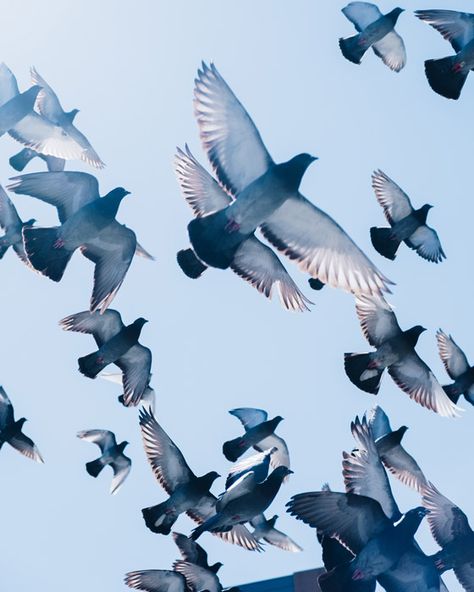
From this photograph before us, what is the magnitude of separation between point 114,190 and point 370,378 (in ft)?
15.4

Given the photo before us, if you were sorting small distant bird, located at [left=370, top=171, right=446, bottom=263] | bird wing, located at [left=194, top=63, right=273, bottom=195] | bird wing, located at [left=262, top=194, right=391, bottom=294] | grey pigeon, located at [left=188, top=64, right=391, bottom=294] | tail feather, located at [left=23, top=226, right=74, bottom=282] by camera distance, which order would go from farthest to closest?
small distant bird, located at [left=370, top=171, right=446, bottom=263] → tail feather, located at [left=23, top=226, right=74, bottom=282] → bird wing, located at [left=262, top=194, right=391, bottom=294] → grey pigeon, located at [left=188, top=64, right=391, bottom=294] → bird wing, located at [left=194, top=63, right=273, bottom=195]

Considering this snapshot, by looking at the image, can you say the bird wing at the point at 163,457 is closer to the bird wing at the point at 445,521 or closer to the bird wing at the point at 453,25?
the bird wing at the point at 445,521

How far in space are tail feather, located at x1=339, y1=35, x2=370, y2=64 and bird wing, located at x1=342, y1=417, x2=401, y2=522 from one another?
704 centimetres

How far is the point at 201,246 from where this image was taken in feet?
40.4

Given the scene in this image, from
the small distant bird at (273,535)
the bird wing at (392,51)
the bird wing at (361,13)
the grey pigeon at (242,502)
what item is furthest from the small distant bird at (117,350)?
the bird wing at (392,51)

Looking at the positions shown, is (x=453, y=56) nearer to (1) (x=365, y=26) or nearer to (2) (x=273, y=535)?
(1) (x=365, y=26)

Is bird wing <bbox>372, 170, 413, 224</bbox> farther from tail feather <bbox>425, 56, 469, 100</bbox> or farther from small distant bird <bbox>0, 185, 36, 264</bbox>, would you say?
small distant bird <bbox>0, 185, 36, 264</bbox>

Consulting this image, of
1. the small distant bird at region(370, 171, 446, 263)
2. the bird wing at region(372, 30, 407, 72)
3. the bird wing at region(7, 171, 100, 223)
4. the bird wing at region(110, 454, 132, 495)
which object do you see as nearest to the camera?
the bird wing at region(7, 171, 100, 223)

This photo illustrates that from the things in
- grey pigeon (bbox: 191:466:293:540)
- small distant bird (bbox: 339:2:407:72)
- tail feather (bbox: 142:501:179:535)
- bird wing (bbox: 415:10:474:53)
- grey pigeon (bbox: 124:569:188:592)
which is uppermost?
small distant bird (bbox: 339:2:407:72)

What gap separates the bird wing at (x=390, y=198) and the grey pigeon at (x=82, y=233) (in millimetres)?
4471

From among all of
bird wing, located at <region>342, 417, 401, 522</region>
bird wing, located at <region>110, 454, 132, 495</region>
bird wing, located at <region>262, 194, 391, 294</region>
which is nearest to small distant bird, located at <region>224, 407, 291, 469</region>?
bird wing, located at <region>110, 454, 132, 495</region>

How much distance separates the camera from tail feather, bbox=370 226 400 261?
16531mm

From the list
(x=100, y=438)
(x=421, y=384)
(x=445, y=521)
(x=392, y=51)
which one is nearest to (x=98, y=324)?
(x=100, y=438)

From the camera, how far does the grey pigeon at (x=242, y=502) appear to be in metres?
13.3
